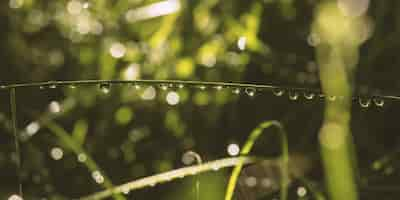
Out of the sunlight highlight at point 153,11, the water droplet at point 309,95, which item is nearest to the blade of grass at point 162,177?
the water droplet at point 309,95

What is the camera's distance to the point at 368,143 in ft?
3.26

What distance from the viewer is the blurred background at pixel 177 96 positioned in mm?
1017

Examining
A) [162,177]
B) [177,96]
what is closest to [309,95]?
[162,177]

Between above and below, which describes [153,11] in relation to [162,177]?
above

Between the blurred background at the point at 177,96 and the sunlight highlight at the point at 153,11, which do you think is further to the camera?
the sunlight highlight at the point at 153,11

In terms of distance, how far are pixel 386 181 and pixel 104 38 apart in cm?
58

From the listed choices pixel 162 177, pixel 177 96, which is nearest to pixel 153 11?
pixel 177 96

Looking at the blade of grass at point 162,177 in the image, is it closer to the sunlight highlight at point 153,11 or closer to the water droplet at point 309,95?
the water droplet at point 309,95

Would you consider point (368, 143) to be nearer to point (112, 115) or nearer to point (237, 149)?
point (237, 149)

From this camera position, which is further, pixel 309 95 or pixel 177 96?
pixel 177 96

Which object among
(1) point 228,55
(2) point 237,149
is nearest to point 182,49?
(1) point 228,55

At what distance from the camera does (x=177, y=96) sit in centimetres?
114

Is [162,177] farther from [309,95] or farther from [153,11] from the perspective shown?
[153,11]

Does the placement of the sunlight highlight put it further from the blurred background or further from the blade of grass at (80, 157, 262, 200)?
the blade of grass at (80, 157, 262, 200)
